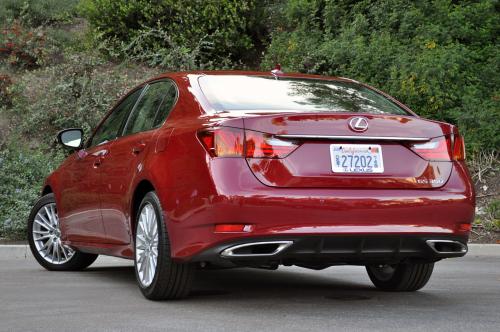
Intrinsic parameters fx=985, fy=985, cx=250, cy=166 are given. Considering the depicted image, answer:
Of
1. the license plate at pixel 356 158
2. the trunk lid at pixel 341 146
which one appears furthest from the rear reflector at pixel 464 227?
the license plate at pixel 356 158

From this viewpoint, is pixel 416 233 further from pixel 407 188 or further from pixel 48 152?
pixel 48 152

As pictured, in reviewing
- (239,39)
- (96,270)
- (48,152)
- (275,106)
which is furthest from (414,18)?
(275,106)

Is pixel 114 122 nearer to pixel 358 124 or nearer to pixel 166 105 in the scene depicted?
pixel 166 105

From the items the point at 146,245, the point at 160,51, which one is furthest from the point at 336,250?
the point at 160,51

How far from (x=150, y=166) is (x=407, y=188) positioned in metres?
1.74

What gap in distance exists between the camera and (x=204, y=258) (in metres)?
6.10

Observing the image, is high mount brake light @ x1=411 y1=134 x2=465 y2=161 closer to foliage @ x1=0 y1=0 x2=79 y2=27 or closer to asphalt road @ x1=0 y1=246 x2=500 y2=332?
asphalt road @ x1=0 y1=246 x2=500 y2=332

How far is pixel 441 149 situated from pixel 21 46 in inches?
513

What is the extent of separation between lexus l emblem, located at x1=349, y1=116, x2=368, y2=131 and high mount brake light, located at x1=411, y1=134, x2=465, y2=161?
364 mm

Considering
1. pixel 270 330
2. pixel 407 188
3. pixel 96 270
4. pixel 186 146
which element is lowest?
pixel 96 270

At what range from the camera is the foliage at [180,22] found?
17.7 meters

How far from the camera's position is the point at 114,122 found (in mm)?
8109

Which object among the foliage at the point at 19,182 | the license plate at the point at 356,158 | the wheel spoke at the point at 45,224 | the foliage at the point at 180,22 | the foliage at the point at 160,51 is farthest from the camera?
the foliage at the point at 180,22

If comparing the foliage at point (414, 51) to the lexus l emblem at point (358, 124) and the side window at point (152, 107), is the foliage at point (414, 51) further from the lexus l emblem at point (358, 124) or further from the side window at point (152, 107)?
the lexus l emblem at point (358, 124)
